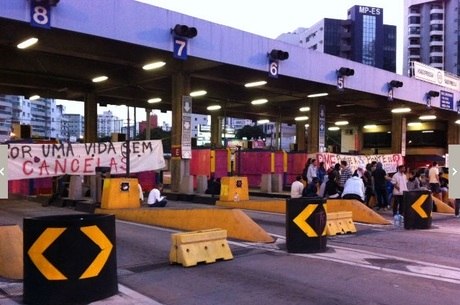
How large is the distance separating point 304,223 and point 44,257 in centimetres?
533

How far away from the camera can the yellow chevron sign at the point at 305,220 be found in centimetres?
1003

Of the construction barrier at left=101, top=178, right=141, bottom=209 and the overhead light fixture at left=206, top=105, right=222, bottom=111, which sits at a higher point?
the overhead light fixture at left=206, top=105, right=222, bottom=111

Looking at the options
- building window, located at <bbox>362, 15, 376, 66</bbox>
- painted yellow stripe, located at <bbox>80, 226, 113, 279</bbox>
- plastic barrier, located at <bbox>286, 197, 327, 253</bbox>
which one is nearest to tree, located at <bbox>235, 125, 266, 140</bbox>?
building window, located at <bbox>362, 15, 376, 66</bbox>

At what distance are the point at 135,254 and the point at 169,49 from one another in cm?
1056

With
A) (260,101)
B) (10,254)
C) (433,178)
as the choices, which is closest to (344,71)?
(433,178)

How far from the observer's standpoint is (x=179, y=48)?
18.8 meters

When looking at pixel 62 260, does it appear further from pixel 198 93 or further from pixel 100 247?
pixel 198 93

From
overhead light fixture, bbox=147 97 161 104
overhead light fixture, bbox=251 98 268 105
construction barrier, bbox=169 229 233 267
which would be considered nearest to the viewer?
construction barrier, bbox=169 229 233 267

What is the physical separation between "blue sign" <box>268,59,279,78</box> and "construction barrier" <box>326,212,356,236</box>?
1051 centimetres

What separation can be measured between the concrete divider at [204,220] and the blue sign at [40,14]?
6.06m

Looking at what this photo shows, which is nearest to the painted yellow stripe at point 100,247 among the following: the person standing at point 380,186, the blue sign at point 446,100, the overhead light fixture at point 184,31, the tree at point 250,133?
the overhead light fixture at point 184,31

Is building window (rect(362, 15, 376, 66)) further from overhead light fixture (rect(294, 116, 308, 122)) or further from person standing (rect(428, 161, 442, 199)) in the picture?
person standing (rect(428, 161, 442, 199))

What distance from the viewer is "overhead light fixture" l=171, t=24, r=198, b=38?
18500mm

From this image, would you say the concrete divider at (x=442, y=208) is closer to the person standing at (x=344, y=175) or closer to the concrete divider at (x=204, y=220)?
the person standing at (x=344, y=175)
